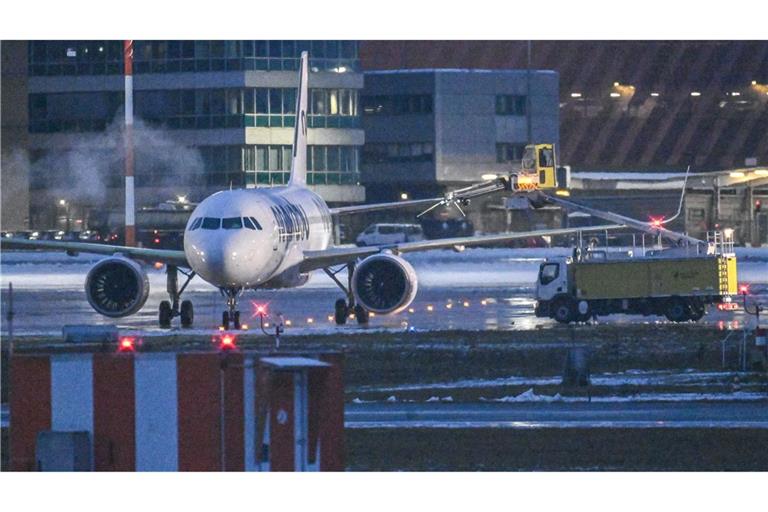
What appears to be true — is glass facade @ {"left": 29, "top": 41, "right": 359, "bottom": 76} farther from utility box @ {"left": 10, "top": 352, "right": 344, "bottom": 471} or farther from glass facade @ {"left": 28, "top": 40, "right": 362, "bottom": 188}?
utility box @ {"left": 10, "top": 352, "right": 344, "bottom": 471}

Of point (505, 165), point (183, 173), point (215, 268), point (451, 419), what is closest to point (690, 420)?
point (451, 419)

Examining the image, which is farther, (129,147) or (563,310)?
(129,147)

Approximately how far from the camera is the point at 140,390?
16.4 meters

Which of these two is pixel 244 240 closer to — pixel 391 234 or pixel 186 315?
A: pixel 186 315

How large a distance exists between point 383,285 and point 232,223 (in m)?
4.63

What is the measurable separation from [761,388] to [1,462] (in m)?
13.0

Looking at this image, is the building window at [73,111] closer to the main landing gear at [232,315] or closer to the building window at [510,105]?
the building window at [510,105]

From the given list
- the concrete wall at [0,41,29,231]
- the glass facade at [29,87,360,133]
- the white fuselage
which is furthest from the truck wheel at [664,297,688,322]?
the concrete wall at [0,41,29,231]

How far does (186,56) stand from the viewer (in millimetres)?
67875

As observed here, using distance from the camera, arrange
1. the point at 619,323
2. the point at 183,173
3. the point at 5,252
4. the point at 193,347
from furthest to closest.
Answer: the point at 5,252, the point at 183,173, the point at 619,323, the point at 193,347

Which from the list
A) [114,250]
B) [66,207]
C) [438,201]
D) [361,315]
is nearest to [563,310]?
[361,315]

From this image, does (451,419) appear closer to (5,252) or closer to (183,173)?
(183,173)

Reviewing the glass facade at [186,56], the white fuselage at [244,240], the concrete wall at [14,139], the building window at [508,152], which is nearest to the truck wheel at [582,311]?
the white fuselage at [244,240]

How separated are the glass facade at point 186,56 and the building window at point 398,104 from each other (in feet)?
36.3
